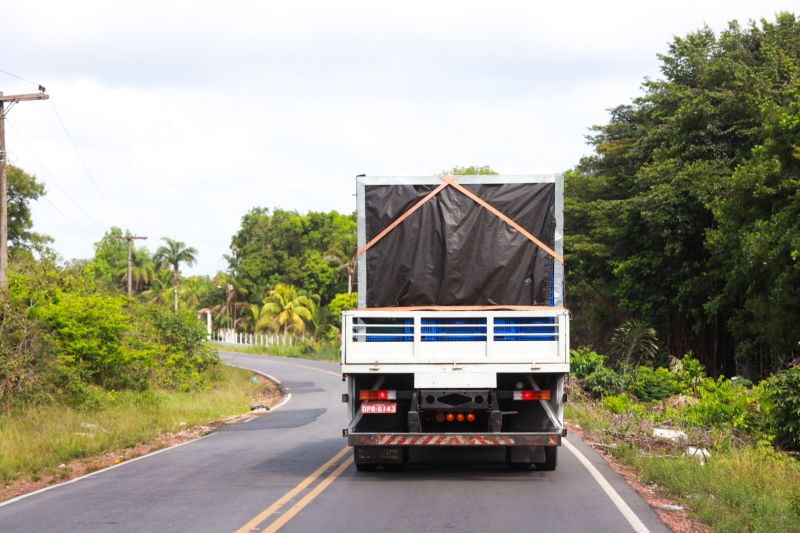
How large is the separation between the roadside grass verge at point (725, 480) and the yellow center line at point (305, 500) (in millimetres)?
4138

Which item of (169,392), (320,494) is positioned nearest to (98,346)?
(169,392)

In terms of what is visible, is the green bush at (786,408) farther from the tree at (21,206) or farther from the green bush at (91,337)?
the tree at (21,206)

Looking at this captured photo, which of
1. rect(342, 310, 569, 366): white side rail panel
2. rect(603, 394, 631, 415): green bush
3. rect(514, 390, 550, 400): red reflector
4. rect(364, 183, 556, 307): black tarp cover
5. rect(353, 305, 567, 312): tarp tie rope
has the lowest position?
rect(603, 394, 631, 415): green bush

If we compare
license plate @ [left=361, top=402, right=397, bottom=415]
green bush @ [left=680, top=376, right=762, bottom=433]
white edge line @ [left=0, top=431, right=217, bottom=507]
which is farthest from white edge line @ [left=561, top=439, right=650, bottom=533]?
white edge line @ [left=0, top=431, right=217, bottom=507]

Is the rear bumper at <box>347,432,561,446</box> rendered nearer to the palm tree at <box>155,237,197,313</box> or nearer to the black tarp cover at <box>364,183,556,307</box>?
the black tarp cover at <box>364,183,556,307</box>

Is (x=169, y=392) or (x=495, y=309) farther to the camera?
(x=169, y=392)

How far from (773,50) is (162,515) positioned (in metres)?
31.2

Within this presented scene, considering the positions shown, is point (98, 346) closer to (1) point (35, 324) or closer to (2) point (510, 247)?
(1) point (35, 324)

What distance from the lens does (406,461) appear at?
13492 millimetres

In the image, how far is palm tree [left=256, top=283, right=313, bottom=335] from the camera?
76.5 meters

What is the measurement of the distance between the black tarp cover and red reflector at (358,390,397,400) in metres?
1.29

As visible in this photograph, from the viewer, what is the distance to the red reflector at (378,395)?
11953mm

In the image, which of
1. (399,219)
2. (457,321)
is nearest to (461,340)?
(457,321)

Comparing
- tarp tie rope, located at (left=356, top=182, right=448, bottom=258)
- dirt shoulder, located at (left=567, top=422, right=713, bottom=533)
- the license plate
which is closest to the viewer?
dirt shoulder, located at (left=567, top=422, right=713, bottom=533)
